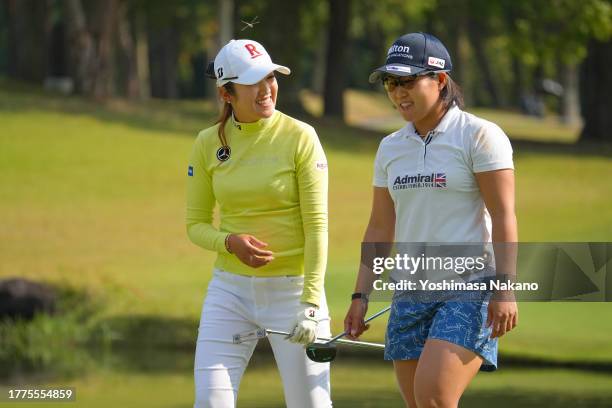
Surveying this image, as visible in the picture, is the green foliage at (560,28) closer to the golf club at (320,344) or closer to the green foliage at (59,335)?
the green foliage at (59,335)

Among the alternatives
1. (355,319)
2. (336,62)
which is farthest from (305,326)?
(336,62)

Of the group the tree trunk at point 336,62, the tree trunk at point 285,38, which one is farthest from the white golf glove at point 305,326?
the tree trunk at point 336,62

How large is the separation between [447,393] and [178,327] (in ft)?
33.6

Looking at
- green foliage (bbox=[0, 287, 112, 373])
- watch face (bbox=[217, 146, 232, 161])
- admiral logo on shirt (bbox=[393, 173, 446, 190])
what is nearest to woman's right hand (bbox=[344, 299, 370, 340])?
admiral logo on shirt (bbox=[393, 173, 446, 190])

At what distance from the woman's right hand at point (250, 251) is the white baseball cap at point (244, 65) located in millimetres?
691

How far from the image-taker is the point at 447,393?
18.2 ft

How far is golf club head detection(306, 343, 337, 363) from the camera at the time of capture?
19.9ft

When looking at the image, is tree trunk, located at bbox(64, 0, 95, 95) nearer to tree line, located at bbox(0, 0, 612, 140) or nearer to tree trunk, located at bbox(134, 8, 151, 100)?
tree line, located at bbox(0, 0, 612, 140)

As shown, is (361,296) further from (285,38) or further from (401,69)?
(285,38)

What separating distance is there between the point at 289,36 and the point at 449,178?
27230mm

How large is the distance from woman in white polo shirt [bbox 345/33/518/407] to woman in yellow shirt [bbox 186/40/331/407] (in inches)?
12.0

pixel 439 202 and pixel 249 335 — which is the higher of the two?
pixel 439 202

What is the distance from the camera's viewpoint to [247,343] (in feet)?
20.9

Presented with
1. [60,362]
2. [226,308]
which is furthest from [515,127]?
[226,308]
